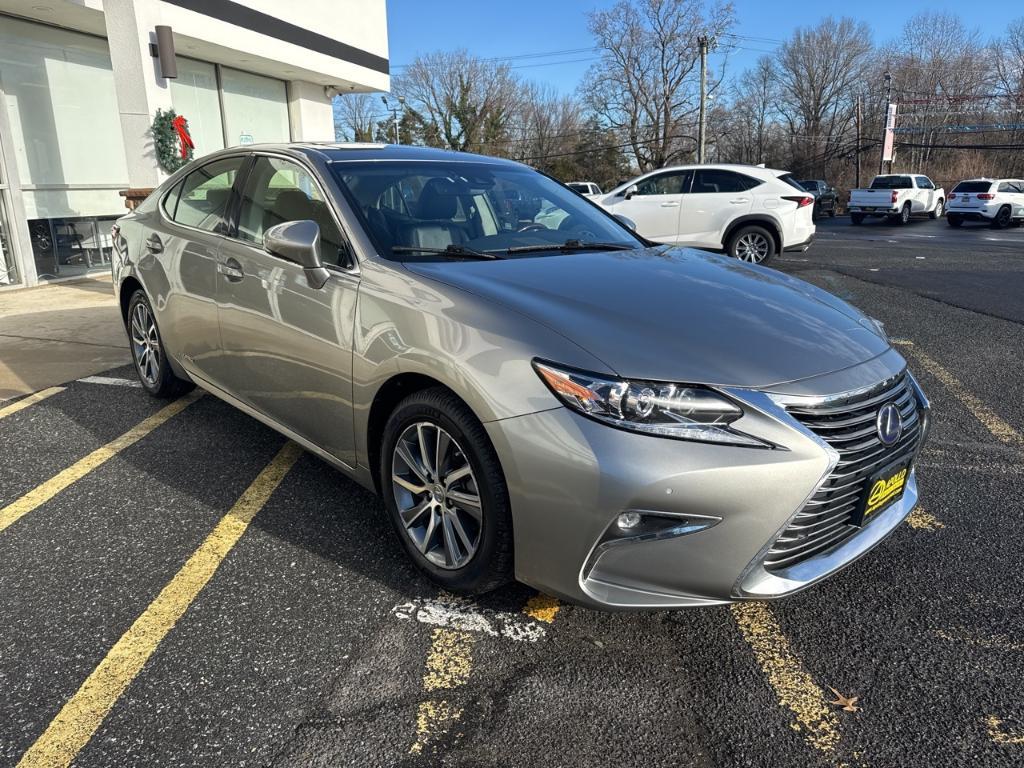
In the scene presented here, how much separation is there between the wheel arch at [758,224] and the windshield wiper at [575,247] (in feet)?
26.2

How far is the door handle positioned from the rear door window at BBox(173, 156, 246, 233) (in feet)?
0.85

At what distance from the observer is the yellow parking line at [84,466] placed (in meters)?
3.29

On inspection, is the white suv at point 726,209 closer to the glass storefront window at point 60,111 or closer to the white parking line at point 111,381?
the white parking line at point 111,381

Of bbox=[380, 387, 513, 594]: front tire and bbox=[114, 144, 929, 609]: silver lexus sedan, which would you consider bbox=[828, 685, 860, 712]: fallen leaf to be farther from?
bbox=[380, 387, 513, 594]: front tire

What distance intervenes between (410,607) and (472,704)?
21.4 inches

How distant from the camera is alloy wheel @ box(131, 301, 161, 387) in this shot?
4.56m

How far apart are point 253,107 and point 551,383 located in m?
14.9

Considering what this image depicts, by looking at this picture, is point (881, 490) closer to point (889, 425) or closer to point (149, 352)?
point (889, 425)

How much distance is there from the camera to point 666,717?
2.04m

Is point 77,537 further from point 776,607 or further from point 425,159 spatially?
point 776,607

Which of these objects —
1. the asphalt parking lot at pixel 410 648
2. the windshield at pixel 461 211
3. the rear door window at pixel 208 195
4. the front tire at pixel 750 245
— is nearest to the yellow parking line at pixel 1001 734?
the asphalt parking lot at pixel 410 648

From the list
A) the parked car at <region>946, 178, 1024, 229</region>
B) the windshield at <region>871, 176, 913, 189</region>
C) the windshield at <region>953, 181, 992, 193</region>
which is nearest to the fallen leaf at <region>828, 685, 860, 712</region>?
the parked car at <region>946, 178, 1024, 229</region>

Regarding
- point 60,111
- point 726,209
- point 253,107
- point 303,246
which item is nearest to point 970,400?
point 303,246

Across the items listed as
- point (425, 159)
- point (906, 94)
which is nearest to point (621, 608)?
point (425, 159)
